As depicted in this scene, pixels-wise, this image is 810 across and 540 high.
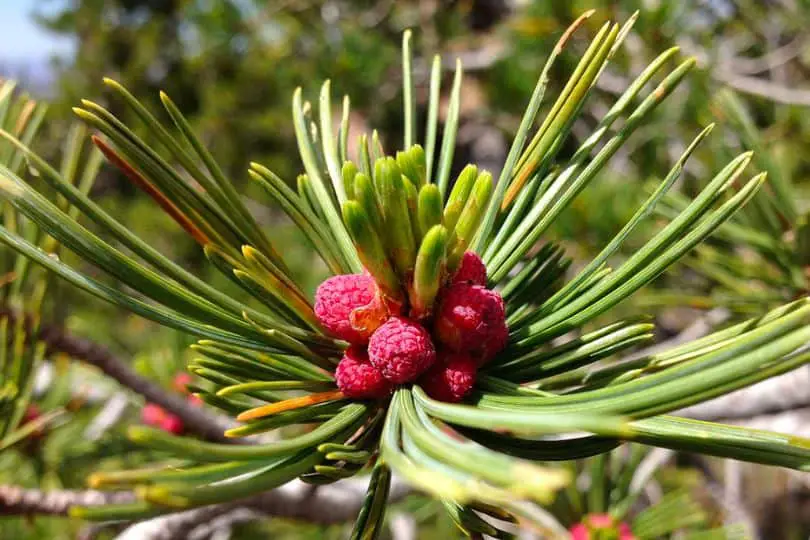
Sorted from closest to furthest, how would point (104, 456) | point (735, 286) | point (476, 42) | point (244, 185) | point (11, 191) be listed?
point (11, 191) → point (735, 286) → point (104, 456) → point (476, 42) → point (244, 185)

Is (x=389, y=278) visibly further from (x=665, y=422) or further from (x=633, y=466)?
(x=633, y=466)

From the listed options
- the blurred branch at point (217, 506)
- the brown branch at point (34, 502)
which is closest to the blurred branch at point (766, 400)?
the blurred branch at point (217, 506)

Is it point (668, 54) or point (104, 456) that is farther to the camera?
point (104, 456)

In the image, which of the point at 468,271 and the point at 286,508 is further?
the point at 286,508

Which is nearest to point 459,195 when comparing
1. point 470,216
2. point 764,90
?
point 470,216

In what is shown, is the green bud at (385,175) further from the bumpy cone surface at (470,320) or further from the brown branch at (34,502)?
the brown branch at (34,502)

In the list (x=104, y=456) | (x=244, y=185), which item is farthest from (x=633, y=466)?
(x=244, y=185)

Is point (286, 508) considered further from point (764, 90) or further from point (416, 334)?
point (764, 90)
